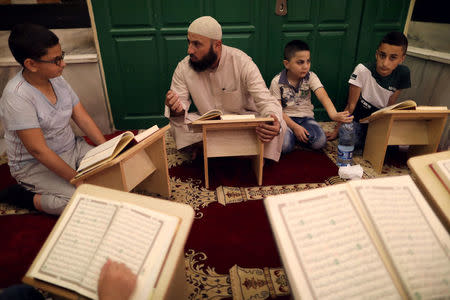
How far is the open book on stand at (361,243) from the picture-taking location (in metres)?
0.81

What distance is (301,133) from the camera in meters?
2.82

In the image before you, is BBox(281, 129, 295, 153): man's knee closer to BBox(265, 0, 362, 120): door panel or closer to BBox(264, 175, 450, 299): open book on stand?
BBox(265, 0, 362, 120): door panel

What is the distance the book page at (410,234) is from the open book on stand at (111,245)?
0.62 meters

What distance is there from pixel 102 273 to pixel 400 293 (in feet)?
2.79

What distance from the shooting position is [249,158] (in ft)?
9.28

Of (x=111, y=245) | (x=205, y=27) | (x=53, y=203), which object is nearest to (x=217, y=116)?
(x=205, y=27)

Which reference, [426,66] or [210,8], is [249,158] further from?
[426,66]

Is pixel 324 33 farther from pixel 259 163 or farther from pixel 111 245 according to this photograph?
pixel 111 245

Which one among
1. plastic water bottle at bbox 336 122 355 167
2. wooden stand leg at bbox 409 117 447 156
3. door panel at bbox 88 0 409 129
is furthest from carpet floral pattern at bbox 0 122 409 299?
door panel at bbox 88 0 409 129

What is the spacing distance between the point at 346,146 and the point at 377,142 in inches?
10.2

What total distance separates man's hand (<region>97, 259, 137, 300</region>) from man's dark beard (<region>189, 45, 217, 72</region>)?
6.49 ft

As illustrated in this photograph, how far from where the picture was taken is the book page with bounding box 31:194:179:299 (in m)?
0.88

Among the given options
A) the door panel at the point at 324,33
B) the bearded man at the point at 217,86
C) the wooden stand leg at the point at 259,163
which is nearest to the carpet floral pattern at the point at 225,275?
the wooden stand leg at the point at 259,163

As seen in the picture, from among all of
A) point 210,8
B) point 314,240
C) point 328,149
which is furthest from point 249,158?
point 314,240
